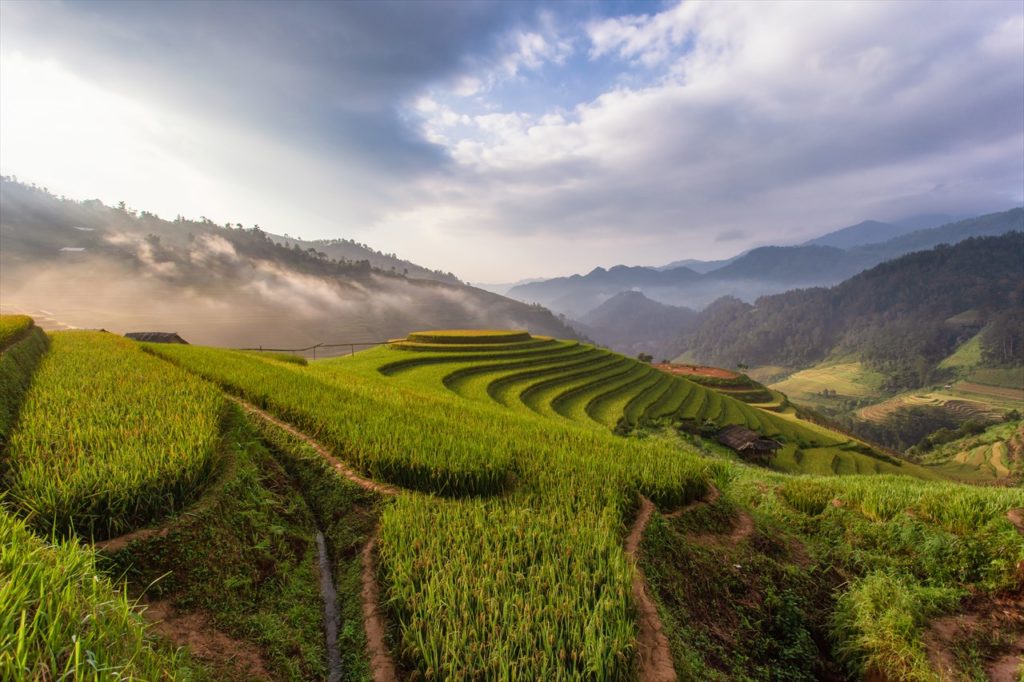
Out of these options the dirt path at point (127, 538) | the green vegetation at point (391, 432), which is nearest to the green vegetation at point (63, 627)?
the dirt path at point (127, 538)

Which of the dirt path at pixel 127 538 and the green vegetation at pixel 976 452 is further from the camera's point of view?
the green vegetation at pixel 976 452

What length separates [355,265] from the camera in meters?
156

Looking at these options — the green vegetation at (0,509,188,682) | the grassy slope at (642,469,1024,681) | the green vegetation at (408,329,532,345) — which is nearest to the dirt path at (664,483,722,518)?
the grassy slope at (642,469,1024,681)

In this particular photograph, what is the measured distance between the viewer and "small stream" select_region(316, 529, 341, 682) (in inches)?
140

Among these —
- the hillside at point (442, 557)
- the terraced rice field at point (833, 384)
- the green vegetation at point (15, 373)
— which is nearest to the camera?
the hillside at point (442, 557)

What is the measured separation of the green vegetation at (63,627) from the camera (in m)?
1.95

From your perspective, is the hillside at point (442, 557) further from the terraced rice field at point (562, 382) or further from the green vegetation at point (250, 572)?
the terraced rice field at point (562, 382)

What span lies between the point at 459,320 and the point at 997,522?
16139 cm

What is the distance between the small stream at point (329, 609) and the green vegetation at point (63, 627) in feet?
3.99

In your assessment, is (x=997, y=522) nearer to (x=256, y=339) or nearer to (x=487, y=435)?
(x=487, y=435)

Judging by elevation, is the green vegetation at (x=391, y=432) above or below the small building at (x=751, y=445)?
above

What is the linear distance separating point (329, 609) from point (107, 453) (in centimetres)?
344

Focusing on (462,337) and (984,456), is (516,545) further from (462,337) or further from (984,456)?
(984,456)

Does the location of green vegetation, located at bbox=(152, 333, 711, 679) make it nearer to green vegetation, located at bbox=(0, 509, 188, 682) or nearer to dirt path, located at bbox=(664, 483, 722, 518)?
dirt path, located at bbox=(664, 483, 722, 518)
